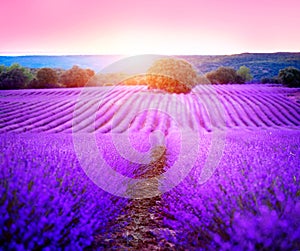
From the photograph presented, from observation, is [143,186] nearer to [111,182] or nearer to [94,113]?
[111,182]

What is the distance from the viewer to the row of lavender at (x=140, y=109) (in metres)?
13.7

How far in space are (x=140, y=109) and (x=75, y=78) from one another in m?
17.6

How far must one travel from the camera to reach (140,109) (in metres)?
17.8

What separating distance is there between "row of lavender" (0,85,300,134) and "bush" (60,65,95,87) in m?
10.3

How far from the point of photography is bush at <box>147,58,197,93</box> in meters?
23.9

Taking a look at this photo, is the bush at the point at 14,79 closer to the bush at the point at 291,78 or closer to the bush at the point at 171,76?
the bush at the point at 171,76

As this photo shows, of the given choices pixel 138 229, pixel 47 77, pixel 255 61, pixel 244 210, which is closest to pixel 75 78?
pixel 47 77

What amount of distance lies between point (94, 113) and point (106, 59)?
30.9 metres

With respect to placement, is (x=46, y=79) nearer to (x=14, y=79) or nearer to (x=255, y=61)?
(x=14, y=79)

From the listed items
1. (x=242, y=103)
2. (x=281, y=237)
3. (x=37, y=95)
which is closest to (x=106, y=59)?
(x=37, y=95)

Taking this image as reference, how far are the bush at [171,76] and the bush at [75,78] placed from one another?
998cm

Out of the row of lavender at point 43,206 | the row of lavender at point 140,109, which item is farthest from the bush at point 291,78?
the row of lavender at point 43,206

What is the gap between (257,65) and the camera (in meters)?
57.1

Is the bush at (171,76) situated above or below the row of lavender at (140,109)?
above
